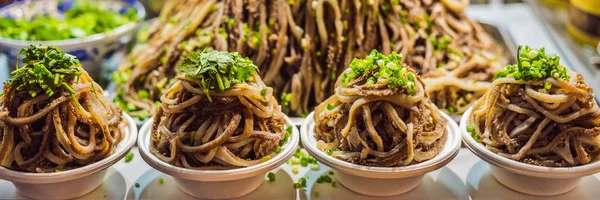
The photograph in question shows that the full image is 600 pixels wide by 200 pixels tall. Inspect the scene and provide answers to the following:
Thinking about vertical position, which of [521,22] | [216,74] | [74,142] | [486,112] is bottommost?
[521,22]

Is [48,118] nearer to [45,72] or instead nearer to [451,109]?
[45,72]

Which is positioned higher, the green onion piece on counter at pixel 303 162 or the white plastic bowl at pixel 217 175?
the white plastic bowl at pixel 217 175

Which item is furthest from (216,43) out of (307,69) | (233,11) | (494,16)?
(494,16)

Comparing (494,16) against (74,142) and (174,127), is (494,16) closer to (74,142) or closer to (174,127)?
(174,127)

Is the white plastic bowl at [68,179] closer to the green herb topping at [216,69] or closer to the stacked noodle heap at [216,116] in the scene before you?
the stacked noodle heap at [216,116]

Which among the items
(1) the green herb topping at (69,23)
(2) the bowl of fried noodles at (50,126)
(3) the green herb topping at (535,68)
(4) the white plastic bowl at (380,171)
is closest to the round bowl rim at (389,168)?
(4) the white plastic bowl at (380,171)

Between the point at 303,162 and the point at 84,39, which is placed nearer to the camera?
the point at 303,162

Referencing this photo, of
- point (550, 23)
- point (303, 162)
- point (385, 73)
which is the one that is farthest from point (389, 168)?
point (550, 23)
